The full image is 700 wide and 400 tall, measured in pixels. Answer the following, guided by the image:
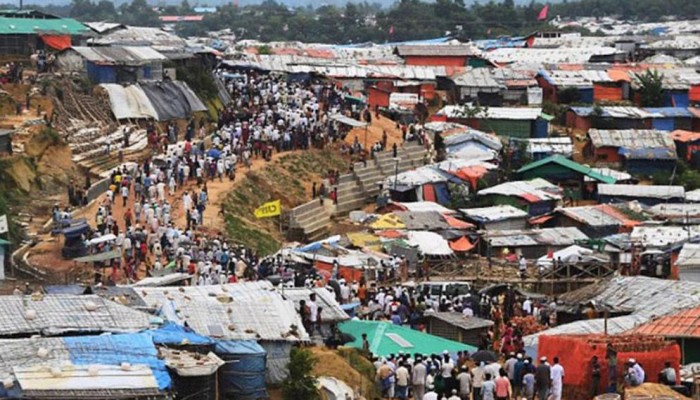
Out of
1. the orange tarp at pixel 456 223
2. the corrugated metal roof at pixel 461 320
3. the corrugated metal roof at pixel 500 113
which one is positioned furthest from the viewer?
the corrugated metal roof at pixel 500 113

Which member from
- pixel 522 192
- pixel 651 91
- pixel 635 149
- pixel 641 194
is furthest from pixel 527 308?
pixel 651 91

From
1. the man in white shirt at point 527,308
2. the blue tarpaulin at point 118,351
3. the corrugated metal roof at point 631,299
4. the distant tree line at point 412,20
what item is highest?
the blue tarpaulin at point 118,351

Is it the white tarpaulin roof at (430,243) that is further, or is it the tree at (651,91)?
the tree at (651,91)

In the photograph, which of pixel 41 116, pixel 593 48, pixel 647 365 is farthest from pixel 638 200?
pixel 593 48

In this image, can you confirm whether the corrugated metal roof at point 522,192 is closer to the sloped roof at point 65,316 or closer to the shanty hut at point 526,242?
the shanty hut at point 526,242

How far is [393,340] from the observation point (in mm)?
21812

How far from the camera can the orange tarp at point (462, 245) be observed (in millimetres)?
35469

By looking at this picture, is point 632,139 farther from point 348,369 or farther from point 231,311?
point 231,311

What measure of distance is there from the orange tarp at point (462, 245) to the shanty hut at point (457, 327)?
10.8 m

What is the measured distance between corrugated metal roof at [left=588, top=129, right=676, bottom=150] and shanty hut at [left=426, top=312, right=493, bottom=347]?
2605 centimetres

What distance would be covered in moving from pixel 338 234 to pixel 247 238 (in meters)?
3.41

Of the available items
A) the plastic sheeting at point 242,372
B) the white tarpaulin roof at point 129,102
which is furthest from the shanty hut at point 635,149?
the plastic sheeting at point 242,372

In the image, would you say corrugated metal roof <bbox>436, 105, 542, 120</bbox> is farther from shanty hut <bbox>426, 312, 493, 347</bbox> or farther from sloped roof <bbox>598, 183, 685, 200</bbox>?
shanty hut <bbox>426, 312, 493, 347</bbox>

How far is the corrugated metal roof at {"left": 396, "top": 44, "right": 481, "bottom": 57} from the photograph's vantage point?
69.2 metres
